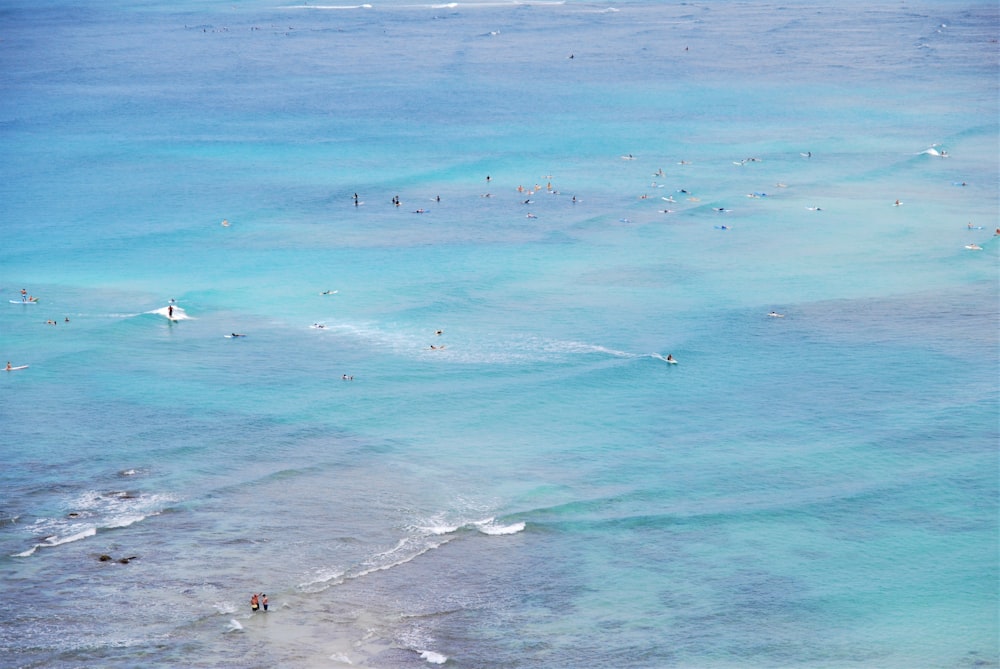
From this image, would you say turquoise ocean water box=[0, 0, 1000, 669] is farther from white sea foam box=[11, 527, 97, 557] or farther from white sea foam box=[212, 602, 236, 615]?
white sea foam box=[11, 527, 97, 557]

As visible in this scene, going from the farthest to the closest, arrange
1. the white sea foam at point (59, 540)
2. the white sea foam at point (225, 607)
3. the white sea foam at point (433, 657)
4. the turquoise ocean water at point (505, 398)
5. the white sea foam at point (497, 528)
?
the white sea foam at point (497, 528)
the white sea foam at point (59, 540)
the turquoise ocean water at point (505, 398)
the white sea foam at point (225, 607)
the white sea foam at point (433, 657)

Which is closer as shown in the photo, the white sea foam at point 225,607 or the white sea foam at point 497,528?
the white sea foam at point 225,607

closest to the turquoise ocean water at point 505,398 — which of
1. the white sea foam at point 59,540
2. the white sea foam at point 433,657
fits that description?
the white sea foam at point 59,540

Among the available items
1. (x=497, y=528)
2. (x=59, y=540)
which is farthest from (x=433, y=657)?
(x=59, y=540)

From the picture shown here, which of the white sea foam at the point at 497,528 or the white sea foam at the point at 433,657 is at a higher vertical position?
the white sea foam at the point at 497,528

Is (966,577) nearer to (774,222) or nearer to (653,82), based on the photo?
(774,222)

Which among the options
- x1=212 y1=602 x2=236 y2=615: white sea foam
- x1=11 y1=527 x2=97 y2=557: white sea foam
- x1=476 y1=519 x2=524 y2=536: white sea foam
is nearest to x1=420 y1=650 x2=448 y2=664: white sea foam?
x1=212 y1=602 x2=236 y2=615: white sea foam

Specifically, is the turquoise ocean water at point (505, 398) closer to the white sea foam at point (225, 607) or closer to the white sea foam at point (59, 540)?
the white sea foam at point (225, 607)

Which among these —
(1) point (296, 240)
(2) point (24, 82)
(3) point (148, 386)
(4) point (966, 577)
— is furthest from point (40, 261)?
(2) point (24, 82)

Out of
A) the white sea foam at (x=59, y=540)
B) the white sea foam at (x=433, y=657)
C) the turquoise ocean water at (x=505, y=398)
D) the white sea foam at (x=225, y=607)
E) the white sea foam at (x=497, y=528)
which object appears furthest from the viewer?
the white sea foam at (x=497, y=528)
